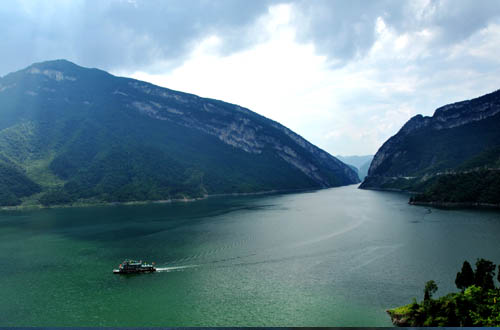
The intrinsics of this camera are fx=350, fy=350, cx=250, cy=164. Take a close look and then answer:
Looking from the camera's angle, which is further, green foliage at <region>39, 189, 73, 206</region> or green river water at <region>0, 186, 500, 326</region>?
green foliage at <region>39, 189, 73, 206</region>

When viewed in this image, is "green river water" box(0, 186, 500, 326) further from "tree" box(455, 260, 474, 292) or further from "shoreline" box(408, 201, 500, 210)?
"shoreline" box(408, 201, 500, 210)

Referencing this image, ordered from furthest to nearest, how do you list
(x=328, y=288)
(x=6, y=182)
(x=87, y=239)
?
(x=6, y=182) < (x=87, y=239) < (x=328, y=288)

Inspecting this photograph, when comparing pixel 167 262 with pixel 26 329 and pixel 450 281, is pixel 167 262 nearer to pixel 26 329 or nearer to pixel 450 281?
pixel 450 281

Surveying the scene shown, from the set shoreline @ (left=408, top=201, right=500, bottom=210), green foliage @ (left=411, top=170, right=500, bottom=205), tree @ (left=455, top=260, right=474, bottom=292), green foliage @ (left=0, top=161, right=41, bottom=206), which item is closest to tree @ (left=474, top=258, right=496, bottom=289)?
tree @ (left=455, top=260, right=474, bottom=292)

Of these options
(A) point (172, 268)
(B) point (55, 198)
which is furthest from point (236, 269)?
(B) point (55, 198)

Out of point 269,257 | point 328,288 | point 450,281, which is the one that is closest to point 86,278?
point 269,257

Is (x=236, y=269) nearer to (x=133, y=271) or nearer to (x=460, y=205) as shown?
(x=133, y=271)
